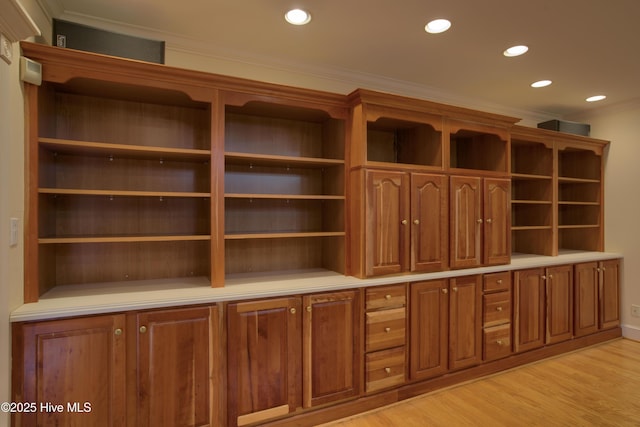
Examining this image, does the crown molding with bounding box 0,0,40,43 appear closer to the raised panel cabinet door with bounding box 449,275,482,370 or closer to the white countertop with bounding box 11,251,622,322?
the white countertop with bounding box 11,251,622,322

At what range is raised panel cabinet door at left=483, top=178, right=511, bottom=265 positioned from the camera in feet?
8.79

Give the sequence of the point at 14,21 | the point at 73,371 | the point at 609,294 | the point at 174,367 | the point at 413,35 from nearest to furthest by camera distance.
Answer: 1. the point at 14,21
2. the point at 73,371
3. the point at 174,367
4. the point at 413,35
5. the point at 609,294

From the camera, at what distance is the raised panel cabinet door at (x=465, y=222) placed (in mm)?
2533

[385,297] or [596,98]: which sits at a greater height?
[596,98]

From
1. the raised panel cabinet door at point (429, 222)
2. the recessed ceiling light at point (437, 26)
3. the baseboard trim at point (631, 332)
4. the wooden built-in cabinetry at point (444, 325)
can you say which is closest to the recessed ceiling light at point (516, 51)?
the recessed ceiling light at point (437, 26)

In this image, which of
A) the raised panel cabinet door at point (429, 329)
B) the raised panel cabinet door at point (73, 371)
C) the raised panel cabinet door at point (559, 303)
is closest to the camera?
the raised panel cabinet door at point (73, 371)

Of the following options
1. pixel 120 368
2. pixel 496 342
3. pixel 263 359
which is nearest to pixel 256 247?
pixel 263 359

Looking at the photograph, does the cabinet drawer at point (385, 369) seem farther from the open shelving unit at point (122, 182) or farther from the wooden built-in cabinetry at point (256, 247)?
the open shelving unit at point (122, 182)

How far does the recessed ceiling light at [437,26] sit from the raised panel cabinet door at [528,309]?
2.09 metres

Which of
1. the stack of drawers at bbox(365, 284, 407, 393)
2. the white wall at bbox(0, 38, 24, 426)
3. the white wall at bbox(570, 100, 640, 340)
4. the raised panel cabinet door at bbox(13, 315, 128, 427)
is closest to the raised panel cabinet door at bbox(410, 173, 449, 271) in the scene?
the stack of drawers at bbox(365, 284, 407, 393)

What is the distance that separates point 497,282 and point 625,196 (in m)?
2.10

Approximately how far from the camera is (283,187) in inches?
99.6

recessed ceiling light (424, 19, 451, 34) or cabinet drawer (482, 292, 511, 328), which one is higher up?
recessed ceiling light (424, 19, 451, 34)

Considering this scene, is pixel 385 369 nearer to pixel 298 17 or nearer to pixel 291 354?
pixel 291 354
